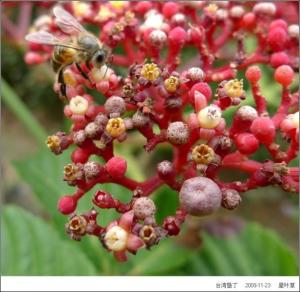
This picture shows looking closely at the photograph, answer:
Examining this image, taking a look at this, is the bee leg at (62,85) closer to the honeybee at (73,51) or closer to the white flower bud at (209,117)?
the honeybee at (73,51)

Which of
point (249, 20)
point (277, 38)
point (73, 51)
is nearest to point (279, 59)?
point (277, 38)

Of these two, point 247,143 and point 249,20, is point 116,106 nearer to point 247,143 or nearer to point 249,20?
point 247,143

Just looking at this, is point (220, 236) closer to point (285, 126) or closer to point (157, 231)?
point (285, 126)

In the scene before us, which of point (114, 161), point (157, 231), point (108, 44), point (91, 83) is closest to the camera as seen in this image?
point (157, 231)

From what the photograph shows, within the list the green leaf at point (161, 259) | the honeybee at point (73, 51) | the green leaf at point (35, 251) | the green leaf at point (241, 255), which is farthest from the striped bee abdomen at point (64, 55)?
the green leaf at point (241, 255)

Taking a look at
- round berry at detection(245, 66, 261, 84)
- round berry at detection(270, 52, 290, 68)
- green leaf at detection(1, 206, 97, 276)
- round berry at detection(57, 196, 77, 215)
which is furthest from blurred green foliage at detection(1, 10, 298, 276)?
round berry at detection(57, 196, 77, 215)

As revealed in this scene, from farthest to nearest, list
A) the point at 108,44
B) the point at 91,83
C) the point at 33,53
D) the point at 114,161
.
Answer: the point at 33,53
the point at 108,44
the point at 91,83
the point at 114,161

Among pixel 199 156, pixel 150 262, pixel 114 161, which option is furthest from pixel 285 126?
pixel 150 262
